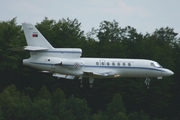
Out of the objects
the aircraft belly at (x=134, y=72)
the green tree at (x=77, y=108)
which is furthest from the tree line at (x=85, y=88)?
the aircraft belly at (x=134, y=72)

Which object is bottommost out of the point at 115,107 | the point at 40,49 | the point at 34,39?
the point at 115,107

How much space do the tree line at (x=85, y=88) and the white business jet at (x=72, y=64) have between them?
14.3 meters

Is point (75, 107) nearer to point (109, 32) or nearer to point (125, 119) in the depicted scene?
point (125, 119)

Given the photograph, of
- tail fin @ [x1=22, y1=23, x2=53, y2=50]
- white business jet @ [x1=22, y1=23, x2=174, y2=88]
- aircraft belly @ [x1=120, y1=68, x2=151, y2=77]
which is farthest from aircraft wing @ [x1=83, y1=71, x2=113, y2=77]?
tail fin @ [x1=22, y1=23, x2=53, y2=50]

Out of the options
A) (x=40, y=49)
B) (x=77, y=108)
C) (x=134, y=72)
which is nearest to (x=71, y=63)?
(x=40, y=49)

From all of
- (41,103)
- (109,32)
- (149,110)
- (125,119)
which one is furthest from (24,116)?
(109,32)

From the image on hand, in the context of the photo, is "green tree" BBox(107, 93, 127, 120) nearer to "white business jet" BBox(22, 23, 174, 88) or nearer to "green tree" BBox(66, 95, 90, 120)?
"green tree" BBox(66, 95, 90, 120)

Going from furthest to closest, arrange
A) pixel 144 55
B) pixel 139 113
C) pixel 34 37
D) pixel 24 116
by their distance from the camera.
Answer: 1. pixel 144 55
2. pixel 139 113
3. pixel 24 116
4. pixel 34 37

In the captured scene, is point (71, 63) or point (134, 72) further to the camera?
point (134, 72)

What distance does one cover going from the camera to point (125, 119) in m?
119

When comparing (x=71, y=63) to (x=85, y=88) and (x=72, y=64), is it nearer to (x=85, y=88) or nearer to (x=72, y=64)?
(x=72, y=64)

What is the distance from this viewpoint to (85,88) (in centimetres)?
13200

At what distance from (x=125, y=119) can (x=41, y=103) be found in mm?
9986

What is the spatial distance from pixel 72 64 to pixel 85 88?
29948 mm
